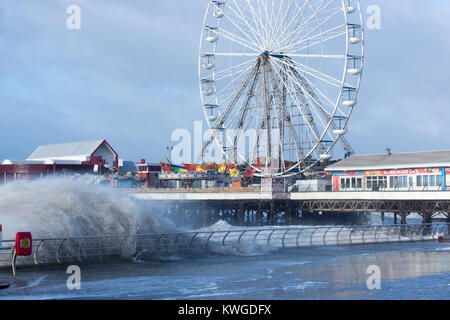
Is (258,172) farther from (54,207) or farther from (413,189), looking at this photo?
(54,207)

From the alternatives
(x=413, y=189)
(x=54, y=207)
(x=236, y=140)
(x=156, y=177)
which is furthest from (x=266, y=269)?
(x=156, y=177)

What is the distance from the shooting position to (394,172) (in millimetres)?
53594

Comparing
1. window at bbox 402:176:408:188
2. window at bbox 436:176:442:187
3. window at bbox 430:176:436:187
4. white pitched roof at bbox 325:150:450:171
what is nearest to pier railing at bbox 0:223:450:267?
window at bbox 436:176:442:187

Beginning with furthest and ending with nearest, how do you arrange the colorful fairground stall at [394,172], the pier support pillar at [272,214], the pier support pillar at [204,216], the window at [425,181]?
the pier support pillar at [204,216], the pier support pillar at [272,214], the window at [425,181], the colorful fairground stall at [394,172]

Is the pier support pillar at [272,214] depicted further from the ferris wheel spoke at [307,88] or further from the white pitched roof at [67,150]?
the white pitched roof at [67,150]

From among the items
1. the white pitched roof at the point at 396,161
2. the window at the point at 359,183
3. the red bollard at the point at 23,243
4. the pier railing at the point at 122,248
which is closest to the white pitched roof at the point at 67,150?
the white pitched roof at the point at 396,161

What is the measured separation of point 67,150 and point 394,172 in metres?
62.2

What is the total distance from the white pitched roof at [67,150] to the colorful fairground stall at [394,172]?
1831 inches

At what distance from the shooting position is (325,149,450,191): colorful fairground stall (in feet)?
164

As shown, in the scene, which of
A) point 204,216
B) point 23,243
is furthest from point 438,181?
point 23,243

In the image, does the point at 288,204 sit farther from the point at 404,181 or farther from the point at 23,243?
the point at 23,243

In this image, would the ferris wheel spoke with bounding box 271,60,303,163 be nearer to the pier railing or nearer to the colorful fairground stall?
the colorful fairground stall

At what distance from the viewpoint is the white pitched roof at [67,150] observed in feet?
311
